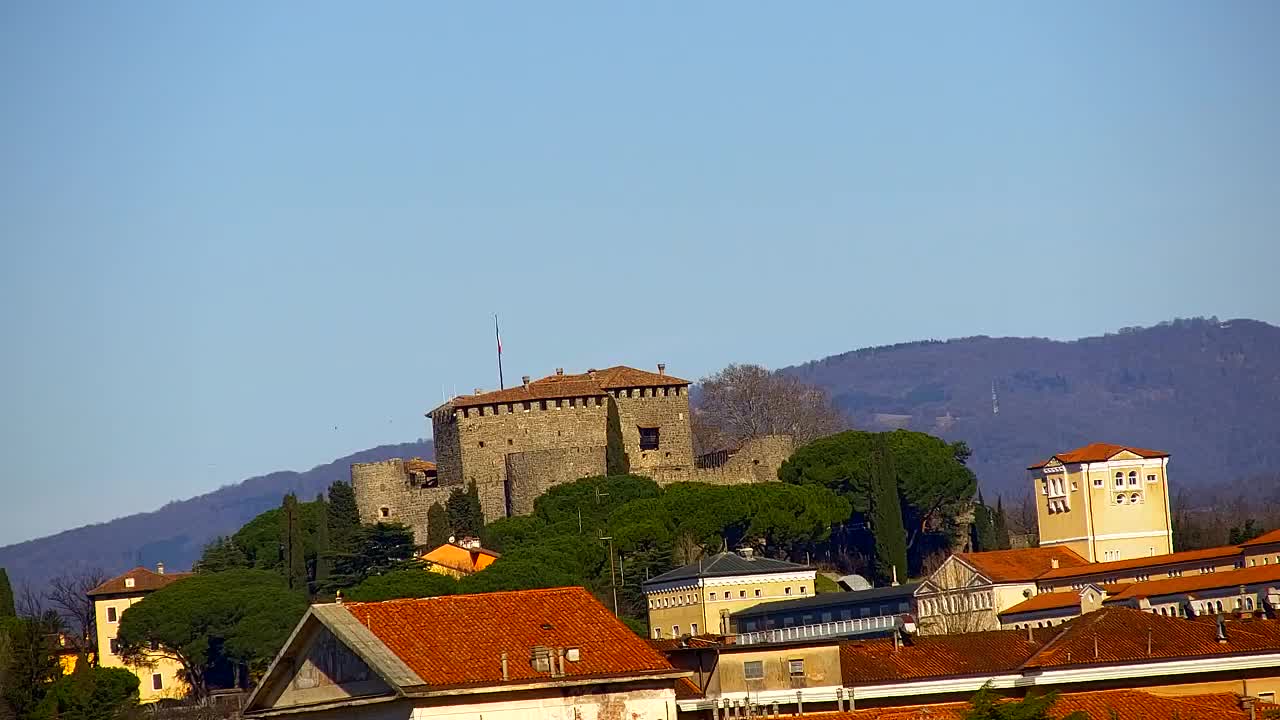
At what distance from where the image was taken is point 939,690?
144 ft

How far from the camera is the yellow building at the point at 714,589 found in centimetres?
8225

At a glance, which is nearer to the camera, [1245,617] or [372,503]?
[1245,617]

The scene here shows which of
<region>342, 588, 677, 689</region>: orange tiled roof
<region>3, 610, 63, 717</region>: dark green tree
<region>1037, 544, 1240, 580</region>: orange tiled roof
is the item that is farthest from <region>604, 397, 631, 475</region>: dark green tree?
<region>342, 588, 677, 689</region>: orange tiled roof

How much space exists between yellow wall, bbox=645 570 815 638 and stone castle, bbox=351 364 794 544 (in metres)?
9.39

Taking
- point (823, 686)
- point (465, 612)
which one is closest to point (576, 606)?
point (465, 612)

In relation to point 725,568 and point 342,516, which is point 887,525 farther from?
point 342,516

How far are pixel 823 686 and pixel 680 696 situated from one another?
4.79 m

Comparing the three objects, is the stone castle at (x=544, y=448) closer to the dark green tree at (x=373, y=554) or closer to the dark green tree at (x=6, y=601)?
the dark green tree at (x=373, y=554)

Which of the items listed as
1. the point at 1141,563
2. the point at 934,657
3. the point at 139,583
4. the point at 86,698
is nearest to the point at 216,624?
the point at 139,583

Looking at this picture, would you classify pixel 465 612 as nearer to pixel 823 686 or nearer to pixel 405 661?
pixel 405 661

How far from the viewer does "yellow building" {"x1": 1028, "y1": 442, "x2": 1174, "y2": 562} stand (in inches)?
3391

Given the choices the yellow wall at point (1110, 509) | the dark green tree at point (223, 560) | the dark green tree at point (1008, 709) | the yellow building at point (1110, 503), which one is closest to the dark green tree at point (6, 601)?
the dark green tree at point (223, 560)

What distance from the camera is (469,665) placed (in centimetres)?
3216

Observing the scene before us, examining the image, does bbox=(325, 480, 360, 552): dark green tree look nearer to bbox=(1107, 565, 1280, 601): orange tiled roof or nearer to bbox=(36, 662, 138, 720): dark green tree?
bbox=(36, 662, 138, 720): dark green tree
